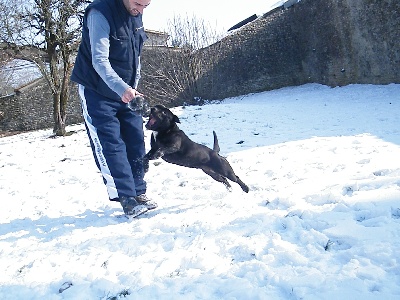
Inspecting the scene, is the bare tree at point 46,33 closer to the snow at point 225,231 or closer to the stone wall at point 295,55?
the snow at point 225,231

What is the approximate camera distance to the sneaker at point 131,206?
3.08 meters

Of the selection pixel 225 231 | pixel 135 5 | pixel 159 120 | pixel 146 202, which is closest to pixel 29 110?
pixel 159 120

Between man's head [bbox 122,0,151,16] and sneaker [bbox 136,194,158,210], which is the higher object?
man's head [bbox 122,0,151,16]

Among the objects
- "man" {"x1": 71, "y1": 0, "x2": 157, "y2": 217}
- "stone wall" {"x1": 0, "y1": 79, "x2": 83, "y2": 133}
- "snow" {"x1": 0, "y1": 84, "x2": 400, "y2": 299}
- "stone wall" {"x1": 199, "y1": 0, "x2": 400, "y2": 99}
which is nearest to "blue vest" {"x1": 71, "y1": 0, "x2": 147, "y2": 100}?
"man" {"x1": 71, "y1": 0, "x2": 157, "y2": 217}

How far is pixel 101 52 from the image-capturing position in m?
2.77

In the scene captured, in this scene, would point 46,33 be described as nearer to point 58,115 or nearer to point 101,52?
point 58,115

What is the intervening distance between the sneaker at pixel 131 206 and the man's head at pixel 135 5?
151cm

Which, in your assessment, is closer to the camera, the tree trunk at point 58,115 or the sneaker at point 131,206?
the sneaker at point 131,206

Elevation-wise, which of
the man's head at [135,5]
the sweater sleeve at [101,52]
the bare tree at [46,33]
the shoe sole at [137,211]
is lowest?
the shoe sole at [137,211]

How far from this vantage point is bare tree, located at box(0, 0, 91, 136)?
967 centimetres

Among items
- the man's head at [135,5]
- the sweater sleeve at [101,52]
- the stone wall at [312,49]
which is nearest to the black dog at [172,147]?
the sweater sleeve at [101,52]

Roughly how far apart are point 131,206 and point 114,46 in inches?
51.7

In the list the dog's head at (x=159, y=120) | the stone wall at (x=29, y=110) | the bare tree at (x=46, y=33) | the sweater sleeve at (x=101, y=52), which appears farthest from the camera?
the stone wall at (x=29, y=110)

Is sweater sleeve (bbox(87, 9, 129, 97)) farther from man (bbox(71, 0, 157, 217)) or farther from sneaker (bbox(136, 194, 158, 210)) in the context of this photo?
sneaker (bbox(136, 194, 158, 210))
